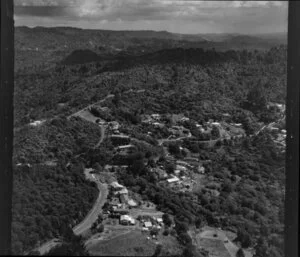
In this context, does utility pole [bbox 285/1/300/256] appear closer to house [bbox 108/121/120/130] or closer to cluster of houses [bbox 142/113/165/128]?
cluster of houses [bbox 142/113/165/128]

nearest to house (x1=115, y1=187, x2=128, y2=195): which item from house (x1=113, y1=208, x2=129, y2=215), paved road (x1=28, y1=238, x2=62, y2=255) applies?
house (x1=113, y1=208, x2=129, y2=215)

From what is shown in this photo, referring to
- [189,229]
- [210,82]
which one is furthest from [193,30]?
[189,229]

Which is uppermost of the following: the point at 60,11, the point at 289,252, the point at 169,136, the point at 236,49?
the point at 60,11

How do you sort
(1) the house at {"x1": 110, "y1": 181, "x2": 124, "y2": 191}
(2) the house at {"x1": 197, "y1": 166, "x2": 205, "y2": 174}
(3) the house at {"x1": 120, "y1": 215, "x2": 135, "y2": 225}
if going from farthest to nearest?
(2) the house at {"x1": 197, "y1": 166, "x2": 205, "y2": 174} → (1) the house at {"x1": 110, "y1": 181, "x2": 124, "y2": 191} → (3) the house at {"x1": 120, "y1": 215, "x2": 135, "y2": 225}

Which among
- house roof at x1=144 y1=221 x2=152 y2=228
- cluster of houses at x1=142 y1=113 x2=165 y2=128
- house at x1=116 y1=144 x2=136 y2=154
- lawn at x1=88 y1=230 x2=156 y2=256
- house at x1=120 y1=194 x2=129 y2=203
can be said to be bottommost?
lawn at x1=88 y1=230 x2=156 y2=256

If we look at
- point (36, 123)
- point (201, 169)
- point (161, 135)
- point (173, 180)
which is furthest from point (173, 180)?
point (36, 123)

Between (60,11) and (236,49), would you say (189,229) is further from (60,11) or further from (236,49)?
(60,11)
